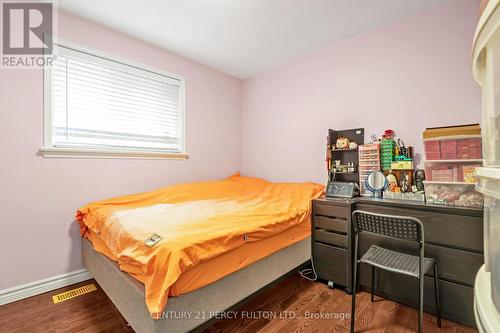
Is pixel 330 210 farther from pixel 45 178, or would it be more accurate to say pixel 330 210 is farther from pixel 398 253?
pixel 45 178

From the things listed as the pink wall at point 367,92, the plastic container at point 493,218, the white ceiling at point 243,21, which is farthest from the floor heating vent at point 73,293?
the plastic container at point 493,218

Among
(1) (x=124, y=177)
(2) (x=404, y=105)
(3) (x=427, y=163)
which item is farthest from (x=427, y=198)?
(1) (x=124, y=177)

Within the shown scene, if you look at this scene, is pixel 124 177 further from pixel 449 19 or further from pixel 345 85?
pixel 449 19

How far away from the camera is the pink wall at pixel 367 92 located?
1.93m

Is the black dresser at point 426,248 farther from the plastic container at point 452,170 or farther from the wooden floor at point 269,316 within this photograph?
the plastic container at point 452,170

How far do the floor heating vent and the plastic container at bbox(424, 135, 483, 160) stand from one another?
3015 millimetres

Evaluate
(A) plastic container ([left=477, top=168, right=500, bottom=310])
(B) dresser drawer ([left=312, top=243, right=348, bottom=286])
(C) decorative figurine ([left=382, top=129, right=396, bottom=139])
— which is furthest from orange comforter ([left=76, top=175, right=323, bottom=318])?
(A) plastic container ([left=477, top=168, right=500, bottom=310])

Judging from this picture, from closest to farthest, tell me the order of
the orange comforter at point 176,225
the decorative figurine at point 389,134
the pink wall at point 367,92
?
the orange comforter at point 176,225 → the pink wall at point 367,92 → the decorative figurine at point 389,134

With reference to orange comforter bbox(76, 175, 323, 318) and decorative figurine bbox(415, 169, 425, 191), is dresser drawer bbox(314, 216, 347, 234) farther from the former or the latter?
decorative figurine bbox(415, 169, 425, 191)

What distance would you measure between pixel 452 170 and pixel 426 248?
623 millimetres

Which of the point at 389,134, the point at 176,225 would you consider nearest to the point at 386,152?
the point at 389,134

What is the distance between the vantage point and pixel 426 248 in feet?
5.44

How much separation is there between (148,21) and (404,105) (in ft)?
8.29

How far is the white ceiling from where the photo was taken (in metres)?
1.99
